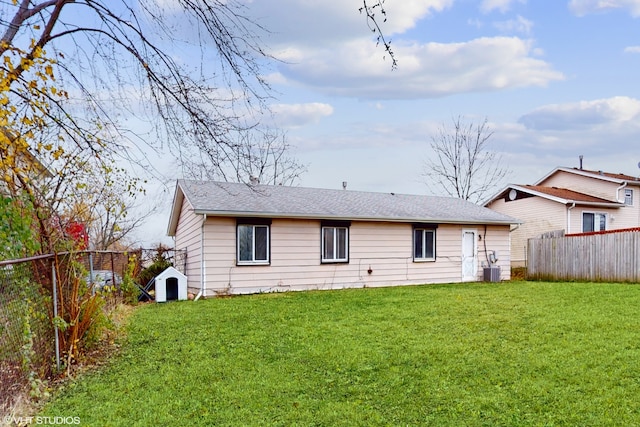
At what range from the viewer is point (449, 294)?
11.7m

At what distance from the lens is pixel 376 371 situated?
17.3ft

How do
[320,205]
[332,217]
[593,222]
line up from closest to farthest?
[332,217] < [320,205] < [593,222]

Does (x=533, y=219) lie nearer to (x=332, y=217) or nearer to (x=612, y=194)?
(x=612, y=194)

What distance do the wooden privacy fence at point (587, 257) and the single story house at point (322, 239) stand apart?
4.35 ft

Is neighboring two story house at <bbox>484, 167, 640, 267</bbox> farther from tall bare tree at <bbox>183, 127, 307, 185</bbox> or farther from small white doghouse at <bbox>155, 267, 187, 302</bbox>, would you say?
tall bare tree at <bbox>183, 127, 307, 185</bbox>

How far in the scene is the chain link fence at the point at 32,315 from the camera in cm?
453

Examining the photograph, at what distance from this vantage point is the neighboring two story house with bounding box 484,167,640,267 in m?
21.7

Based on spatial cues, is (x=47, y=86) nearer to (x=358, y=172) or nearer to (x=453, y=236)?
(x=453, y=236)

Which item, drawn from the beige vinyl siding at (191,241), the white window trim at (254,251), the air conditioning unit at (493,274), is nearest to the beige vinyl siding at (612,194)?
the air conditioning unit at (493,274)

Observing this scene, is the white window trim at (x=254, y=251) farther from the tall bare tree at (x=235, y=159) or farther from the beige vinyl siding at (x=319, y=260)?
the tall bare tree at (x=235, y=159)

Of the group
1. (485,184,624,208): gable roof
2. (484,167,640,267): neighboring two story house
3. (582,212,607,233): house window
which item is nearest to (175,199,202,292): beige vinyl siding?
(484,167,640,267): neighboring two story house

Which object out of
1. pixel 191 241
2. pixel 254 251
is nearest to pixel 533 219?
pixel 254 251

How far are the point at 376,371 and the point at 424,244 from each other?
1144 centimetres

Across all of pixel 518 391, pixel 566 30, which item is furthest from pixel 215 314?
pixel 566 30
